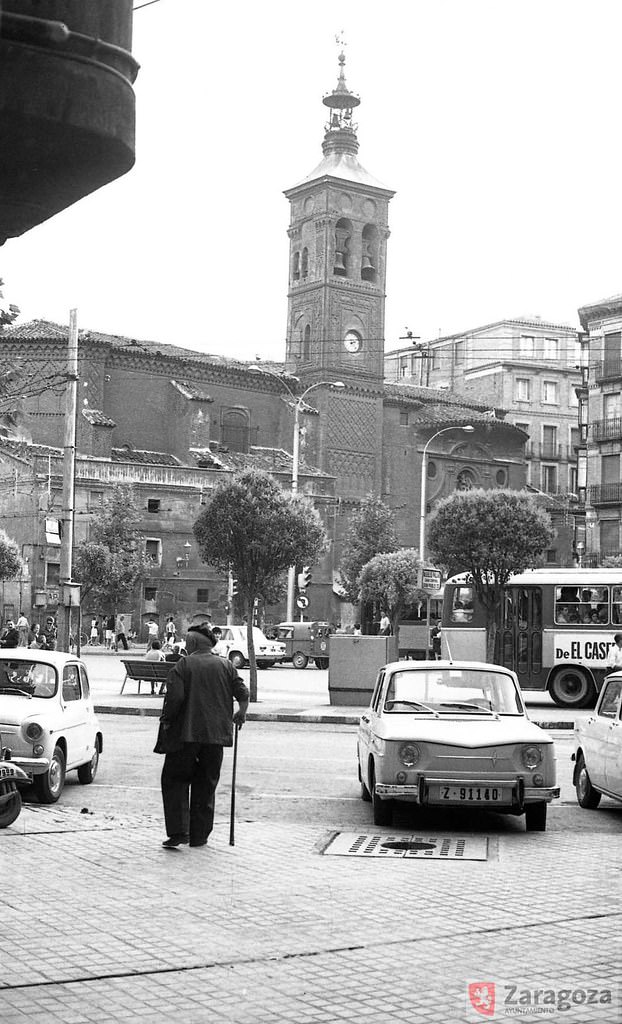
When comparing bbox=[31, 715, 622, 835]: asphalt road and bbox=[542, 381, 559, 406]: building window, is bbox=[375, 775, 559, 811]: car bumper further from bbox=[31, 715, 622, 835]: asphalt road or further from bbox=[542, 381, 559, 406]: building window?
bbox=[542, 381, 559, 406]: building window

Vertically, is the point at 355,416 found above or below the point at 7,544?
above

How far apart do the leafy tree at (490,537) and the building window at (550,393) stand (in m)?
58.2

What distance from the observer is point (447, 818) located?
11.8 metres

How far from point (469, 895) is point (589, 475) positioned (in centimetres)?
5520

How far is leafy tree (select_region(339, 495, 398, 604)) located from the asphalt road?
47.9 metres

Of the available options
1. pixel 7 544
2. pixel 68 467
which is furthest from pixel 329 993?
pixel 7 544

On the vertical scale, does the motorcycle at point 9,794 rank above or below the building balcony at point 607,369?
below

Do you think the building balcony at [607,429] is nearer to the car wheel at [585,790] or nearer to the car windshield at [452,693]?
the car wheel at [585,790]

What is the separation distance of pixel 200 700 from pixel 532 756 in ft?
9.67

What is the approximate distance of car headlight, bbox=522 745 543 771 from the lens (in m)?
10.8

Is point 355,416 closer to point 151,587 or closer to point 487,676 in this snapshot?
point 151,587

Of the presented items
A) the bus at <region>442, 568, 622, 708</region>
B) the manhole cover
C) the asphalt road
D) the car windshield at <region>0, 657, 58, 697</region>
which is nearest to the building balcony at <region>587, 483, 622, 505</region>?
the bus at <region>442, 568, 622, 708</region>

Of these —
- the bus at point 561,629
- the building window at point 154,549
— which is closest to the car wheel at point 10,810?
the bus at point 561,629

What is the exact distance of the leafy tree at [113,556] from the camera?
2242 inches
